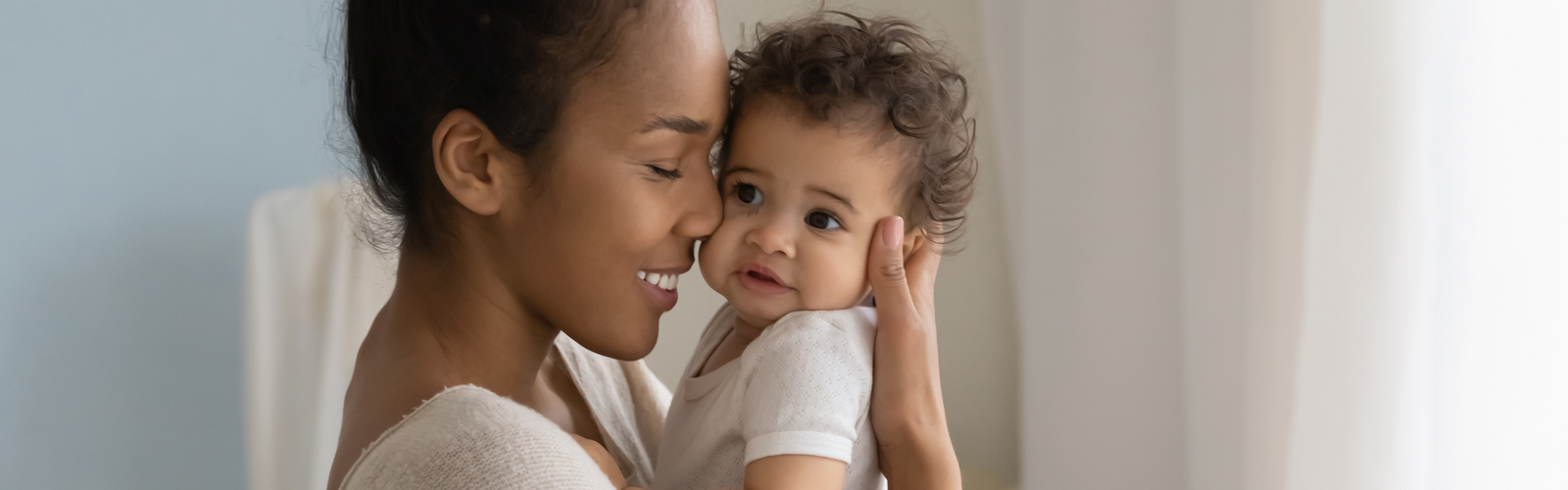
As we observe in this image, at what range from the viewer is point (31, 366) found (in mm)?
1346

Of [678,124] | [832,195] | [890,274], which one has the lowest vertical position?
[890,274]

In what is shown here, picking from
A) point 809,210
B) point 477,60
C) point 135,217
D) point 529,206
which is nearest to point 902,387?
point 809,210

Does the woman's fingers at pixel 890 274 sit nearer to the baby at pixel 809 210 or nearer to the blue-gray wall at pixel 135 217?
the baby at pixel 809 210

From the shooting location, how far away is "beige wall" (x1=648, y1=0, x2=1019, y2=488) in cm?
275

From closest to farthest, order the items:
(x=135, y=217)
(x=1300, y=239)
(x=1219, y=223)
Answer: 1. (x=135, y=217)
2. (x=1300, y=239)
3. (x=1219, y=223)

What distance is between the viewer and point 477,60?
3.28 feet

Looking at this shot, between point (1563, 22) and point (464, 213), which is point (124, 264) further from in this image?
point (1563, 22)

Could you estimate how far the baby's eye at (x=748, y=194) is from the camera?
1.19m

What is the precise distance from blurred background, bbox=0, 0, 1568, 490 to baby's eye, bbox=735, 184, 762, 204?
2.13ft

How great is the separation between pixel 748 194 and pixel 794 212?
0.06 meters

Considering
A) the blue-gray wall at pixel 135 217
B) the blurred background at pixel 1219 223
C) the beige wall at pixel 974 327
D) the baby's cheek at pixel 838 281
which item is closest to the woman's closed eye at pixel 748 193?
the baby's cheek at pixel 838 281

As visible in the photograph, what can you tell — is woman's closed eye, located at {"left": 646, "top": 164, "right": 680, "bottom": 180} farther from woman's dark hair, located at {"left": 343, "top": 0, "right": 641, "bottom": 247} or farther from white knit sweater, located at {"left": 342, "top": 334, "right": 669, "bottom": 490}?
white knit sweater, located at {"left": 342, "top": 334, "right": 669, "bottom": 490}

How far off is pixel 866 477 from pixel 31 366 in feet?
3.43

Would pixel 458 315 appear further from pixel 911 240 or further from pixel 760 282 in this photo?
pixel 911 240
